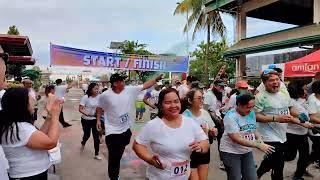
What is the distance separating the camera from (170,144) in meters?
3.34

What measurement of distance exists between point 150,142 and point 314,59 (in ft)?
25.9

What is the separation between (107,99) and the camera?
6086mm

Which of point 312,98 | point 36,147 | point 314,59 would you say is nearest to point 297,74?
point 314,59

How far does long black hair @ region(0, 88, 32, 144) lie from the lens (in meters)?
3.12

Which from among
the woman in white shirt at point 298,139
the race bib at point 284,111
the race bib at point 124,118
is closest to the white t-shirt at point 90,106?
the race bib at point 124,118

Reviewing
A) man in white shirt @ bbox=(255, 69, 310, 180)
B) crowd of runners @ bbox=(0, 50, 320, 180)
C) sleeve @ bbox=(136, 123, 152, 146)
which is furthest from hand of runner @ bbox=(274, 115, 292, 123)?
sleeve @ bbox=(136, 123, 152, 146)

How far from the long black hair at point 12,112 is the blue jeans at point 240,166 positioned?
2.57 metres

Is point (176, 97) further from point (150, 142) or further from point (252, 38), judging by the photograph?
point (252, 38)

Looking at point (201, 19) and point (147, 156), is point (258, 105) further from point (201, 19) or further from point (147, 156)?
point (201, 19)

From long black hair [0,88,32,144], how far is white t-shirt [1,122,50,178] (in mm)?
29

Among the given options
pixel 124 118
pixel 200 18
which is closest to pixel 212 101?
pixel 124 118

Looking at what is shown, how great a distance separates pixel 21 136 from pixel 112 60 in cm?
897

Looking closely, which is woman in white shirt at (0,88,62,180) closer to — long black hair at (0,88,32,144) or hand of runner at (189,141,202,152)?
long black hair at (0,88,32,144)

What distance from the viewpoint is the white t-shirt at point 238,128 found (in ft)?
15.4
